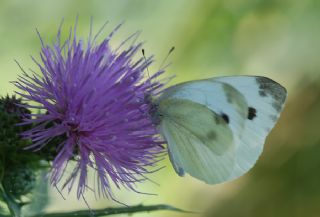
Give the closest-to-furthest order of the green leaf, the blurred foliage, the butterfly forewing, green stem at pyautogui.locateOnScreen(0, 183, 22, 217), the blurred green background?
green stem at pyautogui.locateOnScreen(0, 183, 22, 217) → the butterfly forewing → the green leaf → the blurred green background → the blurred foliage

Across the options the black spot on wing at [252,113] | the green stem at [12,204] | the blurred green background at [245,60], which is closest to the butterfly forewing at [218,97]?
the black spot on wing at [252,113]

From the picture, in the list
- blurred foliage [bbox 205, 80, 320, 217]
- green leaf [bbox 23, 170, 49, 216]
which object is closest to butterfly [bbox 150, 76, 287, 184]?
green leaf [bbox 23, 170, 49, 216]

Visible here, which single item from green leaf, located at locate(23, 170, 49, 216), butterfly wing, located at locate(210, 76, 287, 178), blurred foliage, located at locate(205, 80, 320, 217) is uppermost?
butterfly wing, located at locate(210, 76, 287, 178)

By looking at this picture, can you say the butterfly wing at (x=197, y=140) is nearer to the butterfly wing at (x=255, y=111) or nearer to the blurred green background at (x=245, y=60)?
the butterfly wing at (x=255, y=111)

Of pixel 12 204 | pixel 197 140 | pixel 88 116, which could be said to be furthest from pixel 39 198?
pixel 197 140

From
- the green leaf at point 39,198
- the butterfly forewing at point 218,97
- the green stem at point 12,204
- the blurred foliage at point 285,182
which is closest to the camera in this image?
the green stem at point 12,204

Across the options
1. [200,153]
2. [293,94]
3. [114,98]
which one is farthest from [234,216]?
[114,98]

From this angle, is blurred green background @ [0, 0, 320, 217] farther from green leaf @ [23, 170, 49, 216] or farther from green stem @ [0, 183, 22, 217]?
green stem @ [0, 183, 22, 217]
